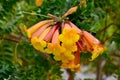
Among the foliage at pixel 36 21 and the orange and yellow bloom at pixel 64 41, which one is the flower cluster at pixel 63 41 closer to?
the orange and yellow bloom at pixel 64 41

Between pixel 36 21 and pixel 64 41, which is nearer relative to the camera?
pixel 64 41

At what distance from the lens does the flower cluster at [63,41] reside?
136cm

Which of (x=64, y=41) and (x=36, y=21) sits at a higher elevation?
(x=36, y=21)

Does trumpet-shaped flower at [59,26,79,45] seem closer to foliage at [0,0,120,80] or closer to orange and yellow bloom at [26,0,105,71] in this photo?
orange and yellow bloom at [26,0,105,71]

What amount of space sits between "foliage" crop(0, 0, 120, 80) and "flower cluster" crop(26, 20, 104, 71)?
10 centimetres

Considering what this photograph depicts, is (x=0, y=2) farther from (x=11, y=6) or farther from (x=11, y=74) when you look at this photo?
(x=11, y=74)

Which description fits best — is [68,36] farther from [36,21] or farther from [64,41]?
[36,21]

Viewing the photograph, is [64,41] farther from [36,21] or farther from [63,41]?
[36,21]

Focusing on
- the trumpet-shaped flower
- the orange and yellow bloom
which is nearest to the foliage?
the orange and yellow bloom

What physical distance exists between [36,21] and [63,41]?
45 cm

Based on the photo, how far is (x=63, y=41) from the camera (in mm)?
1358

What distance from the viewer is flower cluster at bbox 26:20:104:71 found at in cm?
136

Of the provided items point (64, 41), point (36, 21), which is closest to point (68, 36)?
point (64, 41)

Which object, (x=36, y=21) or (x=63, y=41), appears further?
(x=36, y=21)
